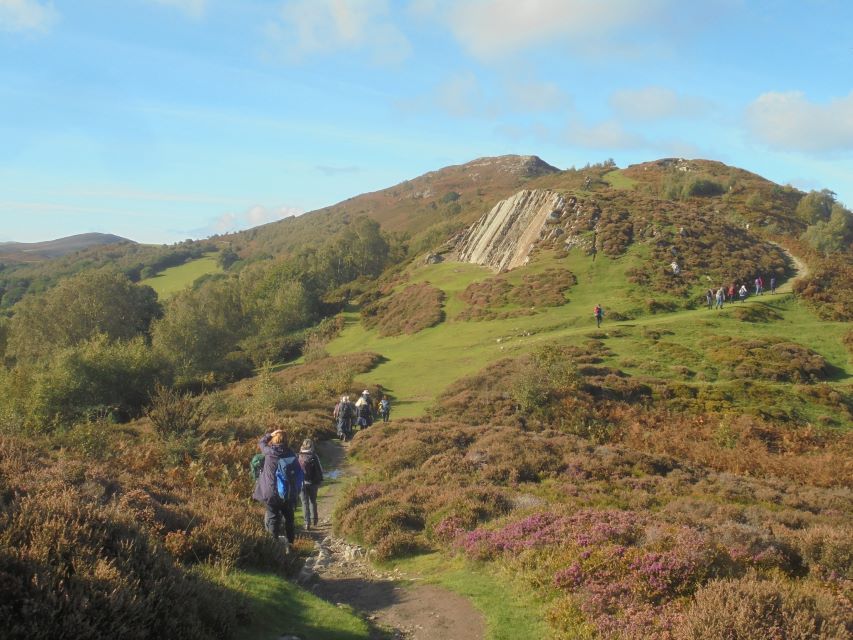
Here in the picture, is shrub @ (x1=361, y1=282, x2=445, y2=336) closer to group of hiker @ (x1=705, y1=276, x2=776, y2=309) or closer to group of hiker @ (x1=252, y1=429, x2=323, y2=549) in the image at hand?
group of hiker @ (x1=705, y1=276, x2=776, y2=309)

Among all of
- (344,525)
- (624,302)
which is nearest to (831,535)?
(344,525)

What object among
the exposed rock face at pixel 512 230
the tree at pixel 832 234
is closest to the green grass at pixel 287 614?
the exposed rock face at pixel 512 230

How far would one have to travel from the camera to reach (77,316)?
63844 millimetres

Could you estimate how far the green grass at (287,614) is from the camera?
23.3ft

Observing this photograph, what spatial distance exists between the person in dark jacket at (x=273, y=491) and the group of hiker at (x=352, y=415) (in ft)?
42.0

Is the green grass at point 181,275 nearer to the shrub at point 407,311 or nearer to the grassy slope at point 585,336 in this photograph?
the shrub at point 407,311

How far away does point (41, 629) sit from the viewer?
16.1 ft

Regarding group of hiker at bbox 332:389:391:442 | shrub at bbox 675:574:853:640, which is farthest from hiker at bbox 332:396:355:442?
shrub at bbox 675:574:853:640

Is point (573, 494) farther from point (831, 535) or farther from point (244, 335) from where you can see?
point (244, 335)

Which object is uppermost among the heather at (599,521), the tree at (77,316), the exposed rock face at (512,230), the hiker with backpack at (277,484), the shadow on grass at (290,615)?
the exposed rock face at (512,230)

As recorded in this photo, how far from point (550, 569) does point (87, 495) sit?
297 inches

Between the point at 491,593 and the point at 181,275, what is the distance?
16358cm

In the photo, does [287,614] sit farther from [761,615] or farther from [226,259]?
[226,259]

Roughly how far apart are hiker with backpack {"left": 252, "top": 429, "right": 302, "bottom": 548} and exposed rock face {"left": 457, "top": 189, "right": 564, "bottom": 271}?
48512 mm
